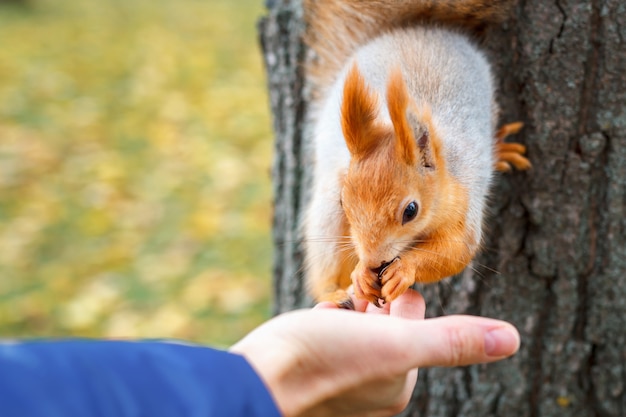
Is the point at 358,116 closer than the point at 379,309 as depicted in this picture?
Yes

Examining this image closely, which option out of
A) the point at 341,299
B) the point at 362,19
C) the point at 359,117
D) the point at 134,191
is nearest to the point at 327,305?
the point at 341,299

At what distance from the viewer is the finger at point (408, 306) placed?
3.42 feet

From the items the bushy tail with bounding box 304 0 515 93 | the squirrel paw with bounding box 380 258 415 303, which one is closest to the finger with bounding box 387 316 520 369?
the squirrel paw with bounding box 380 258 415 303

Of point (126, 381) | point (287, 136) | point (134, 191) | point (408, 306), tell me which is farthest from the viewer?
point (134, 191)

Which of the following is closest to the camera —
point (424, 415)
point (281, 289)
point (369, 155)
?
point (369, 155)

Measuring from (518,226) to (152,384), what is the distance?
809 millimetres

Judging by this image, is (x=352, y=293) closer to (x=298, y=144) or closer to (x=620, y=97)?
(x=298, y=144)

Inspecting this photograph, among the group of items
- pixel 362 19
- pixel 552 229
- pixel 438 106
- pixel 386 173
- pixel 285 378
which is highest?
pixel 362 19

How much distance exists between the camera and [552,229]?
1.25m

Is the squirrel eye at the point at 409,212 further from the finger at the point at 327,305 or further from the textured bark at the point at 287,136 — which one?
the textured bark at the point at 287,136

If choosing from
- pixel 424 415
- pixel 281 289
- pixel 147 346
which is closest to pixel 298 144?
pixel 281 289

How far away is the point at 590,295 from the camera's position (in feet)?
4.16

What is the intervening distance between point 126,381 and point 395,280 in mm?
427

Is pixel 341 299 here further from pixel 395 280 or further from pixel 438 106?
pixel 438 106
